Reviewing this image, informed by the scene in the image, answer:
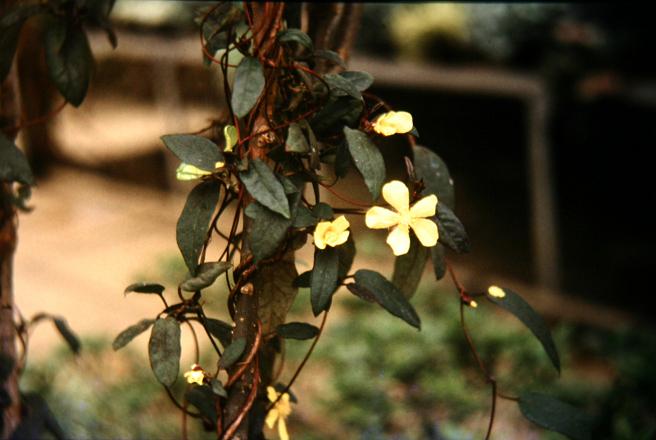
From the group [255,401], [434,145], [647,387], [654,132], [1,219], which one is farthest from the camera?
[434,145]

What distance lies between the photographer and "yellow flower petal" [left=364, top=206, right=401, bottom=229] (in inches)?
30.1

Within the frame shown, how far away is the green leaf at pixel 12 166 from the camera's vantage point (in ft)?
3.18

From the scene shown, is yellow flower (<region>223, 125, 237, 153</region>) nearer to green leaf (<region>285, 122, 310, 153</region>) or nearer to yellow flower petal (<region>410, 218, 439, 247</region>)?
green leaf (<region>285, 122, 310, 153</region>)

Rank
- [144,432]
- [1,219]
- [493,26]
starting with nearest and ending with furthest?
[1,219] → [144,432] → [493,26]

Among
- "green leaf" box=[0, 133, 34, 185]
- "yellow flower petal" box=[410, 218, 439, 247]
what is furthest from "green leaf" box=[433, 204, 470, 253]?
"green leaf" box=[0, 133, 34, 185]

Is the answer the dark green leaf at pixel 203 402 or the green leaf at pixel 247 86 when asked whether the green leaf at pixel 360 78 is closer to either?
the green leaf at pixel 247 86

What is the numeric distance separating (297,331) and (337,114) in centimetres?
21

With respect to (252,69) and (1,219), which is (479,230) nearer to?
(1,219)

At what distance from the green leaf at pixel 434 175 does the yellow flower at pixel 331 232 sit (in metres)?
0.20

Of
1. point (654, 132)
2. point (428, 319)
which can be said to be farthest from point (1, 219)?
point (654, 132)

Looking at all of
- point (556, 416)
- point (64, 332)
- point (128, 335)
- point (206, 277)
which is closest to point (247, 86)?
point (206, 277)

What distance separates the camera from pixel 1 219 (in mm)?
1136

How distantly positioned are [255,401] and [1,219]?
0.46m

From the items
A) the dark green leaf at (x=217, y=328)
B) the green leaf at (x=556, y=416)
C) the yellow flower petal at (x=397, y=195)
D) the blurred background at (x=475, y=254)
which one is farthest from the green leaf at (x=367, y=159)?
the blurred background at (x=475, y=254)
